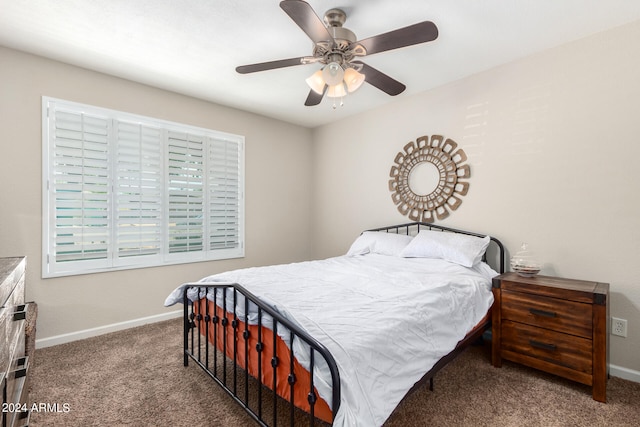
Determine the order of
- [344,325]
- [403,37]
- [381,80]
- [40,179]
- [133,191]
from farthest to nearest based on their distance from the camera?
[133,191], [40,179], [381,80], [403,37], [344,325]

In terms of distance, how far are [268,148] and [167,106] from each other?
4.34 ft

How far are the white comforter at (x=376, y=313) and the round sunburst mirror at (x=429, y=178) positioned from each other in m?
0.76

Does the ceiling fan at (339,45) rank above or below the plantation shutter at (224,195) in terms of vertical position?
above

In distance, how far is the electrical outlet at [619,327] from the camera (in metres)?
2.20

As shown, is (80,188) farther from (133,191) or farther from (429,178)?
(429,178)

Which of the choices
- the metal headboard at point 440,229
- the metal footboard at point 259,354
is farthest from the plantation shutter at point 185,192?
the metal headboard at point 440,229

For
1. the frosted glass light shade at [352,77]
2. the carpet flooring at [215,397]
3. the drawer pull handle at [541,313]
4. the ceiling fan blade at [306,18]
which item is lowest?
the carpet flooring at [215,397]

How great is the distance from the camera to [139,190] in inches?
123

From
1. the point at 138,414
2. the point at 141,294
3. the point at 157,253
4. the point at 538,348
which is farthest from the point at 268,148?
the point at 538,348

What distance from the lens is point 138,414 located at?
5.86 ft

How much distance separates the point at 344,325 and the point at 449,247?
167cm

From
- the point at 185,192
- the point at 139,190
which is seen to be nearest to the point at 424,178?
the point at 185,192

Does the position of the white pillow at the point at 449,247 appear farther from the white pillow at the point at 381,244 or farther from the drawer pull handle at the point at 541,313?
the drawer pull handle at the point at 541,313

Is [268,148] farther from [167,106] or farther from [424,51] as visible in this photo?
[424,51]
